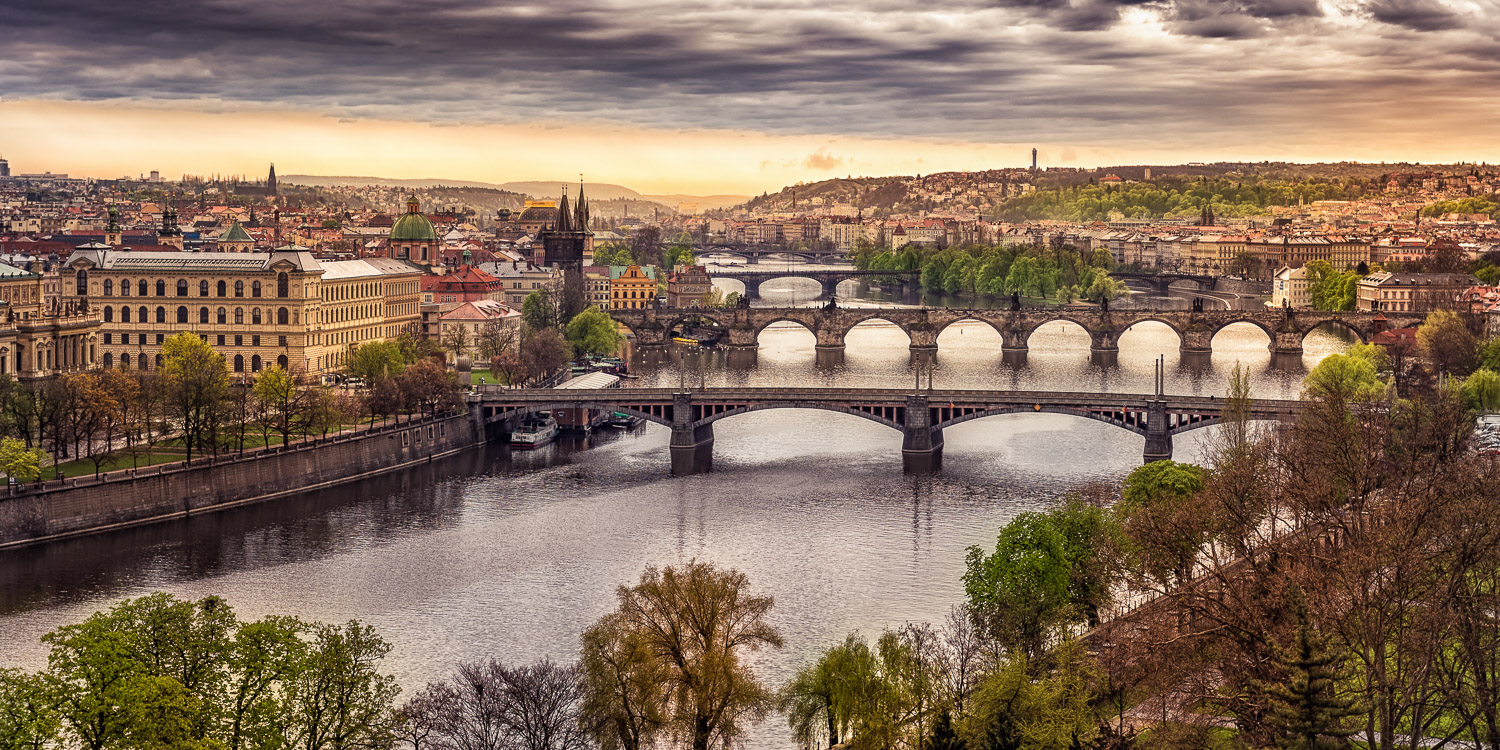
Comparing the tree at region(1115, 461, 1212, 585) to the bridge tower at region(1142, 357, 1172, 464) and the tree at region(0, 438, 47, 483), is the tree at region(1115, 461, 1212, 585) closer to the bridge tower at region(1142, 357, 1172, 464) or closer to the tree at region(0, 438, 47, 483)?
the bridge tower at region(1142, 357, 1172, 464)

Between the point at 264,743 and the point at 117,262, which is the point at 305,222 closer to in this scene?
the point at 117,262

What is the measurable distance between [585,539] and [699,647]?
13623mm

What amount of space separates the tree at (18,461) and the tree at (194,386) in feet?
13.0

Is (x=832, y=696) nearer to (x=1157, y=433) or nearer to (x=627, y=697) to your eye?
(x=627, y=697)

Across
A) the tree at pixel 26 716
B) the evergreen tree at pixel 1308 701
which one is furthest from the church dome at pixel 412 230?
the evergreen tree at pixel 1308 701

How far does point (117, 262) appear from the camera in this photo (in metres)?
54.2

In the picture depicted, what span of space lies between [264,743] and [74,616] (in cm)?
1238

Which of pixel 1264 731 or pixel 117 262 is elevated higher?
pixel 117 262

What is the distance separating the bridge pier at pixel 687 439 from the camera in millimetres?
46344

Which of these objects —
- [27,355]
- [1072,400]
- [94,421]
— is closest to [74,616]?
[94,421]

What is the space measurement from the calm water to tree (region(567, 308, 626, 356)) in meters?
14.2

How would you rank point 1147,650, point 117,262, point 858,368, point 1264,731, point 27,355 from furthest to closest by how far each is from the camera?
point 858,368
point 117,262
point 27,355
point 1147,650
point 1264,731

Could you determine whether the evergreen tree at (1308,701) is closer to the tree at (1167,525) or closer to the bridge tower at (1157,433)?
the tree at (1167,525)

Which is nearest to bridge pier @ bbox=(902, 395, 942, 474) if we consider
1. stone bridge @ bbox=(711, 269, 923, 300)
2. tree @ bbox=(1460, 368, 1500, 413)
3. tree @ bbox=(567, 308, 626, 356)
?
tree @ bbox=(1460, 368, 1500, 413)
